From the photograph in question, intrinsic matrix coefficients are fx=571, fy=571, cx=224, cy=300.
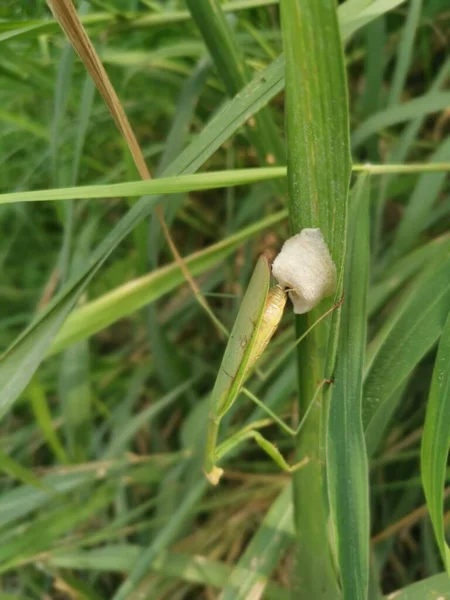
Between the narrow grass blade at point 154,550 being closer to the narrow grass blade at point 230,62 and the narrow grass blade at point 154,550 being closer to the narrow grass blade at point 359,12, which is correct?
the narrow grass blade at point 230,62

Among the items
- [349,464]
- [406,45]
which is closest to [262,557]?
[349,464]

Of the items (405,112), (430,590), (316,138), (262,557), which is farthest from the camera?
(405,112)

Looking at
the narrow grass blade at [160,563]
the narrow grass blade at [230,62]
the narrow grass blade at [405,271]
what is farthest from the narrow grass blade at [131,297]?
the narrow grass blade at [160,563]

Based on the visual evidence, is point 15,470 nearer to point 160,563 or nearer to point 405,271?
point 160,563

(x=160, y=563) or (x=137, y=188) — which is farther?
(x=160, y=563)

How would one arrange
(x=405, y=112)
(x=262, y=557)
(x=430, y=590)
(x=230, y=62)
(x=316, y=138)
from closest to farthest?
(x=316, y=138) < (x=430, y=590) < (x=230, y=62) < (x=262, y=557) < (x=405, y=112)

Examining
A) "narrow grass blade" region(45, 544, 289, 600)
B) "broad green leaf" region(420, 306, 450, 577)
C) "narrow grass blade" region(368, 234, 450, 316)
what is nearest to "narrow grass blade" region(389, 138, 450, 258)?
"narrow grass blade" region(368, 234, 450, 316)

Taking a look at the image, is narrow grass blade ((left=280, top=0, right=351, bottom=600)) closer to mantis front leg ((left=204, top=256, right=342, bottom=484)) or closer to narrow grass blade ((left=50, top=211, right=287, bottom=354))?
mantis front leg ((left=204, top=256, right=342, bottom=484))
